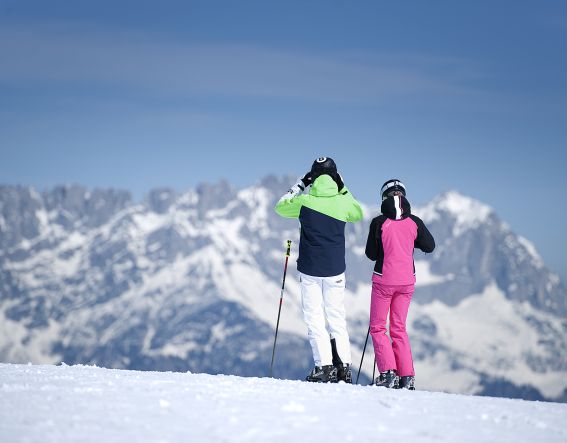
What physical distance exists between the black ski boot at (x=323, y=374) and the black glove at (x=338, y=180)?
330 cm

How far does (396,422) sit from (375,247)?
18.3ft

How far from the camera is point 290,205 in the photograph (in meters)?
14.9

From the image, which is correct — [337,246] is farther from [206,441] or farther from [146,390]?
[206,441]

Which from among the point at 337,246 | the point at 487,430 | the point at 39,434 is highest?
the point at 337,246

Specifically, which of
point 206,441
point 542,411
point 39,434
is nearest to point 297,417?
point 206,441

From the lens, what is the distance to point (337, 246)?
1468cm

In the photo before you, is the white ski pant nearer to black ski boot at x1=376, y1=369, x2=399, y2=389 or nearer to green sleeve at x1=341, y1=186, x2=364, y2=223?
black ski boot at x1=376, y1=369, x2=399, y2=389

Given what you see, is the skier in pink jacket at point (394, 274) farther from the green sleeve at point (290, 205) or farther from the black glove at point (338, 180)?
the green sleeve at point (290, 205)

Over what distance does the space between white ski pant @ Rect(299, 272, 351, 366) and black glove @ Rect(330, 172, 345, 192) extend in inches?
64.4

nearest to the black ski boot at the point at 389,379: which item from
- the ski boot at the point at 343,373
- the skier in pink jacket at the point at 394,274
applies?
the skier in pink jacket at the point at 394,274

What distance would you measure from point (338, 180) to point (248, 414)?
6.32m

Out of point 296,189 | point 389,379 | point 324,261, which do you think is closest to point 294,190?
point 296,189

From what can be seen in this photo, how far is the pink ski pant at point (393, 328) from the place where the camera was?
1449 centimetres

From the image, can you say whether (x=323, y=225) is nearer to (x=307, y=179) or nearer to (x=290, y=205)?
(x=290, y=205)
